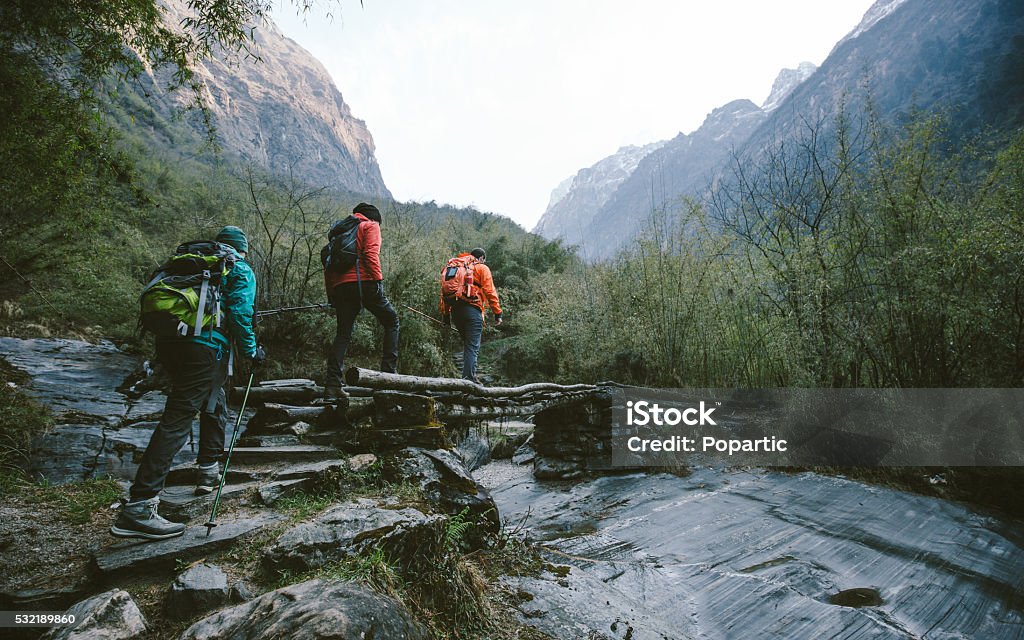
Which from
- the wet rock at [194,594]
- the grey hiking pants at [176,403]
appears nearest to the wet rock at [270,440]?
the grey hiking pants at [176,403]

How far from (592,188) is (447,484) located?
110193mm

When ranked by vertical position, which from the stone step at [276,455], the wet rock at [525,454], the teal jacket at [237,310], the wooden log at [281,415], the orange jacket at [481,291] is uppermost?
the orange jacket at [481,291]

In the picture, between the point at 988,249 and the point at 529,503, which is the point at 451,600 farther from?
the point at 988,249

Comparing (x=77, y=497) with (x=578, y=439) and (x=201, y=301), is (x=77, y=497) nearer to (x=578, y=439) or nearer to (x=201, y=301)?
(x=201, y=301)

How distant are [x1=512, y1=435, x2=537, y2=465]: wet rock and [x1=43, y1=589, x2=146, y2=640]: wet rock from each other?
575 cm

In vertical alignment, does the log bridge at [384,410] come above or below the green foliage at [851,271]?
below

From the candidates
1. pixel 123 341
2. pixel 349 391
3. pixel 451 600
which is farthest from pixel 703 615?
pixel 123 341

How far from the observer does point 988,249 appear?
12.0 ft

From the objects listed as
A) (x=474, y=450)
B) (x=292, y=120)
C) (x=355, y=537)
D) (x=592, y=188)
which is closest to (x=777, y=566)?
(x=355, y=537)

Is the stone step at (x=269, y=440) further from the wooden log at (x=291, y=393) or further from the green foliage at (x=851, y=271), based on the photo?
the green foliage at (x=851, y=271)

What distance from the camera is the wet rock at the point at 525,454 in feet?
23.4

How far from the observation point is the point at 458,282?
4949mm

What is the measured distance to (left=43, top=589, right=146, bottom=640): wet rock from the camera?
1.47 metres

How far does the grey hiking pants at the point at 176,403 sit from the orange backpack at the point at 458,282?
263 centimetres
